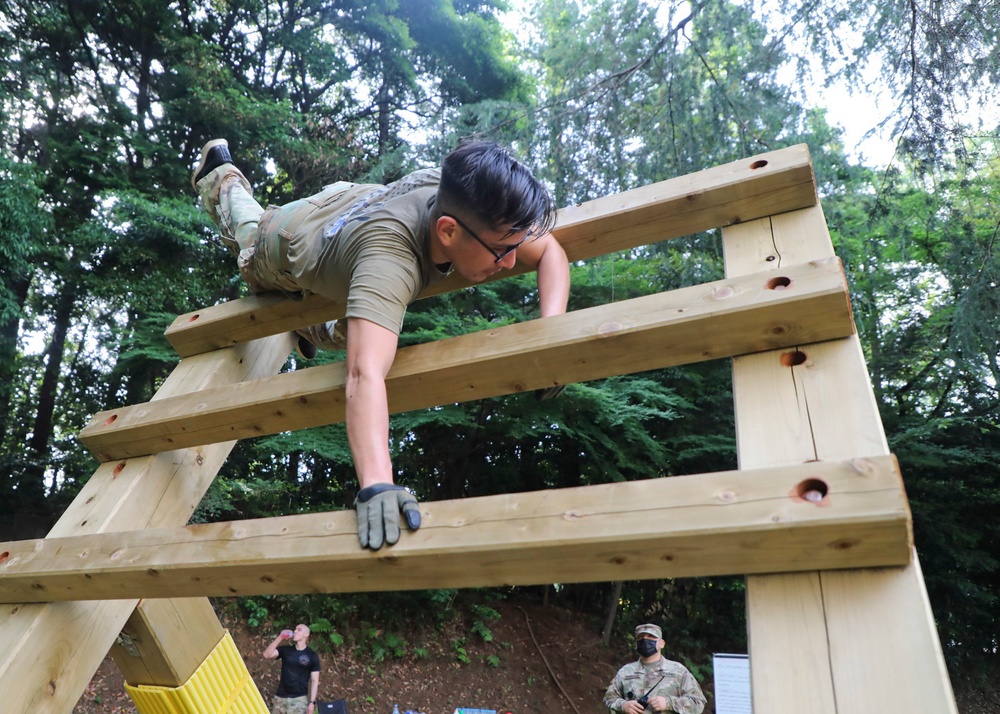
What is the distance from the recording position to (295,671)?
641 centimetres

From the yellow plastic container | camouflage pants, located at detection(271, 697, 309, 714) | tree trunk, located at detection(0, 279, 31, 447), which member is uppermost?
tree trunk, located at detection(0, 279, 31, 447)

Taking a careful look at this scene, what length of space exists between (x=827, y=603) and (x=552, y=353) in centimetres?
65

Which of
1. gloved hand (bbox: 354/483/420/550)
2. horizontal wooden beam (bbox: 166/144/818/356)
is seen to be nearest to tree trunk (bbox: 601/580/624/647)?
horizontal wooden beam (bbox: 166/144/818/356)

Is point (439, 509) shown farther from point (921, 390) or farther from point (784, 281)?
point (921, 390)

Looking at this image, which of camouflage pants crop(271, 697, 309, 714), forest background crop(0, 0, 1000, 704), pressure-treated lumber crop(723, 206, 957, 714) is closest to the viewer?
pressure-treated lumber crop(723, 206, 957, 714)

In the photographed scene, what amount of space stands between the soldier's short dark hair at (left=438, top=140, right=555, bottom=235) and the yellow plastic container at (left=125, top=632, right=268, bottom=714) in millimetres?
1472

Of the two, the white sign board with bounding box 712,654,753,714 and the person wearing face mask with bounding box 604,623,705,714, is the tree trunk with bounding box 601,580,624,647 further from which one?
the person wearing face mask with bounding box 604,623,705,714

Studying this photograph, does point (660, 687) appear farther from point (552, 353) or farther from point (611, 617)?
point (552, 353)

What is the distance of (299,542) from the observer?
120cm

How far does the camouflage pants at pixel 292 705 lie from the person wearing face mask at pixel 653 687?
110 inches

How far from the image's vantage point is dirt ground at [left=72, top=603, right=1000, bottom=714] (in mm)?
7445

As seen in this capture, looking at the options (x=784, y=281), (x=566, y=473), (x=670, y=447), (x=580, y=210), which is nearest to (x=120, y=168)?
(x=566, y=473)

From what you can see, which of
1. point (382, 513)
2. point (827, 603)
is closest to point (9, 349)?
point (382, 513)

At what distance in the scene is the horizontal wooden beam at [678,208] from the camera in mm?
1532
